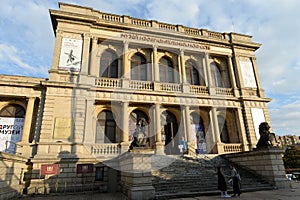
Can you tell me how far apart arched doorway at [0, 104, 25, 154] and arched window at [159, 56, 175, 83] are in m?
12.7

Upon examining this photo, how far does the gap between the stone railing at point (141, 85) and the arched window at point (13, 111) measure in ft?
30.0

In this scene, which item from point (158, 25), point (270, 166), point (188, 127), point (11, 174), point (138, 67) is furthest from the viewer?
point (158, 25)

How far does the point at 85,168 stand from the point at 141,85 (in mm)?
8221

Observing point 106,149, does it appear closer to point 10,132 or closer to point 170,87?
point 10,132

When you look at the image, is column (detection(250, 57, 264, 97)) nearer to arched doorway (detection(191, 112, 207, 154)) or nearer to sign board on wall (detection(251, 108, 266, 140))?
sign board on wall (detection(251, 108, 266, 140))

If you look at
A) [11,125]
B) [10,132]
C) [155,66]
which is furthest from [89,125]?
[155,66]

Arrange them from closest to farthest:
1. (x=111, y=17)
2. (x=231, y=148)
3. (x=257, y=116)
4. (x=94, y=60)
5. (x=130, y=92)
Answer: (x=130, y=92) → (x=94, y=60) → (x=231, y=148) → (x=111, y=17) → (x=257, y=116)

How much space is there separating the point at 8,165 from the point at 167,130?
39.3ft

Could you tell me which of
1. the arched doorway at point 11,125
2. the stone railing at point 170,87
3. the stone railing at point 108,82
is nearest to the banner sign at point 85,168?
the arched doorway at point 11,125

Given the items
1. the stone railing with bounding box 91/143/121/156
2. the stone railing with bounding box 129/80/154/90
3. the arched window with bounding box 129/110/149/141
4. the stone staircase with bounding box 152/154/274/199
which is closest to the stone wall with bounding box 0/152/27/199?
the stone railing with bounding box 91/143/121/156

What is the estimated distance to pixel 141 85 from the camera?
17.2 meters

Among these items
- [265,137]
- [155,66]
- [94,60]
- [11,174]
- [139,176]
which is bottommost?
[139,176]

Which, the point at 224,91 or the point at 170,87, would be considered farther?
the point at 224,91

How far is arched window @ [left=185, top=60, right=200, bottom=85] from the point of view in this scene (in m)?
20.2
